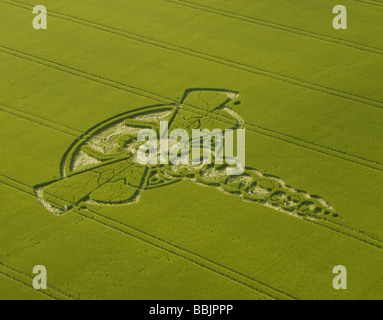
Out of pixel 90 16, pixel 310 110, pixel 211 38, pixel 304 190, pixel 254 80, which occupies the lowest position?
pixel 304 190

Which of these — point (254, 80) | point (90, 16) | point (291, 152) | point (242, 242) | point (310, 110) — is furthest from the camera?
point (90, 16)

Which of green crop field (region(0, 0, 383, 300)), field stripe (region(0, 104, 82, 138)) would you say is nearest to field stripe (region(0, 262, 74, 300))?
green crop field (region(0, 0, 383, 300))

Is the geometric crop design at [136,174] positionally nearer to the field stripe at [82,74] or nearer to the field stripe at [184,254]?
the field stripe at [184,254]

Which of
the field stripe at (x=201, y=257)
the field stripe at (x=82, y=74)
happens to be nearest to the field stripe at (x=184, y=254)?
the field stripe at (x=201, y=257)

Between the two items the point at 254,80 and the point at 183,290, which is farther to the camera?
the point at 254,80

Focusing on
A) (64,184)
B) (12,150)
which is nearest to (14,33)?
(12,150)

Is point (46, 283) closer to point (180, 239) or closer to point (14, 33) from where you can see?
point (180, 239)
